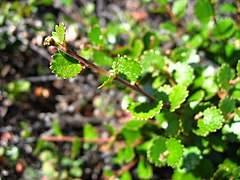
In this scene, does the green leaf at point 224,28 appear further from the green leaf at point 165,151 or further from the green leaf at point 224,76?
the green leaf at point 165,151

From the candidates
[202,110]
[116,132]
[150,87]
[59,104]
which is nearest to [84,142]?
[116,132]

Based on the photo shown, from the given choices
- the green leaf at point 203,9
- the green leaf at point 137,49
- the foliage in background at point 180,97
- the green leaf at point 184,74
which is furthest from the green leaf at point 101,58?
the green leaf at point 203,9

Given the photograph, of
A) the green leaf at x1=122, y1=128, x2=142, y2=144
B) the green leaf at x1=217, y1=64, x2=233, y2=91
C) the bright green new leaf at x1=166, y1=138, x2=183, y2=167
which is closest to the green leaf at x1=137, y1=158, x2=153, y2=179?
the green leaf at x1=122, y1=128, x2=142, y2=144

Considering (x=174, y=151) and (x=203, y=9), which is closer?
(x=174, y=151)

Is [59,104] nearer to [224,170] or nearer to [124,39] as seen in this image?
[124,39]

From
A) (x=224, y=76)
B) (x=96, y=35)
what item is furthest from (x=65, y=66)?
(x=224, y=76)

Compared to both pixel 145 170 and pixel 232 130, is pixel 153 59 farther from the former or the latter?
pixel 145 170
